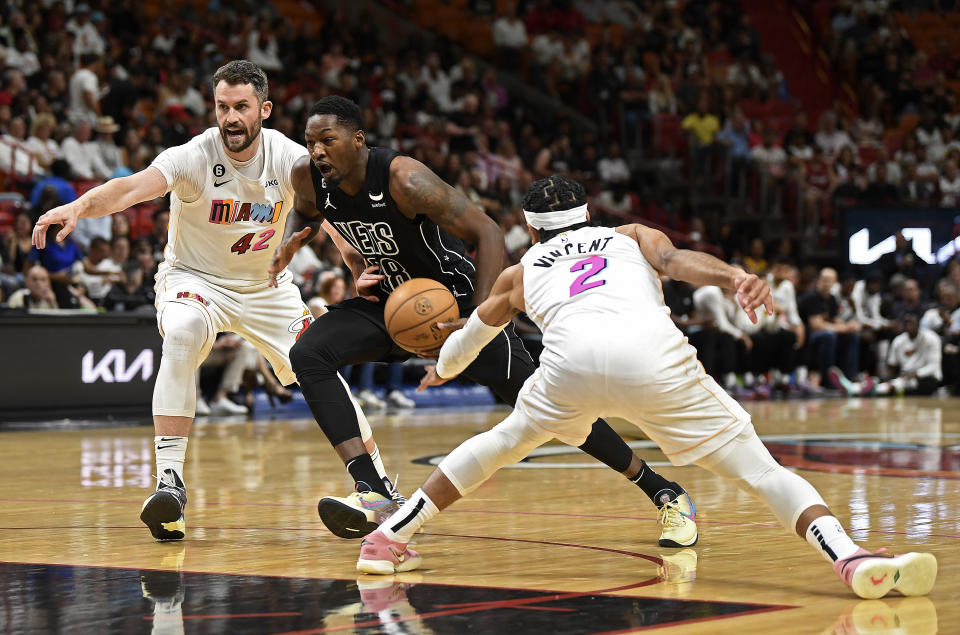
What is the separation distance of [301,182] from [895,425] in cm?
786

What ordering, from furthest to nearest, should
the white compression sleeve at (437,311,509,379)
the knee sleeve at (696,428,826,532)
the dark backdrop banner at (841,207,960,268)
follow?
the dark backdrop banner at (841,207,960,268)
the white compression sleeve at (437,311,509,379)
the knee sleeve at (696,428,826,532)

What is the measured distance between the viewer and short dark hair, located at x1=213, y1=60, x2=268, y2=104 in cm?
575

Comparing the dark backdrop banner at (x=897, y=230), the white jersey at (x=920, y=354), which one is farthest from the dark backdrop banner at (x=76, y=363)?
the dark backdrop banner at (x=897, y=230)

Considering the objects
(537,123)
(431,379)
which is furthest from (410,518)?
(537,123)

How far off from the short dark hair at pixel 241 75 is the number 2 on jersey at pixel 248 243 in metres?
0.63

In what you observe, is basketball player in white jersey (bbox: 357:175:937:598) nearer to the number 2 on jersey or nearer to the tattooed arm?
the tattooed arm

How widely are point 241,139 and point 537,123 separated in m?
16.0

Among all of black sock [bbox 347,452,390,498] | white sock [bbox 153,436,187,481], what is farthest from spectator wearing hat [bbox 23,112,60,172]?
black sock [bbox 347,452,390,498]

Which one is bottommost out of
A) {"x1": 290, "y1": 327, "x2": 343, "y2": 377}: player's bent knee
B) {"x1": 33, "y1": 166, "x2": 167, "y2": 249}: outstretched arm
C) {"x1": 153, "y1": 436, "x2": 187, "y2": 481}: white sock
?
{"x1": 153, "y1": 436, "x2": 187, "y2": 481}: white sock

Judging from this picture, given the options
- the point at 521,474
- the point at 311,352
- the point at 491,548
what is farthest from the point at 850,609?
the point at 521,474

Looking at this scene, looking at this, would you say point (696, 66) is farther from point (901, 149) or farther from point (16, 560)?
point (16, 560)

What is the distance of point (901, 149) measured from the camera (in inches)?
879

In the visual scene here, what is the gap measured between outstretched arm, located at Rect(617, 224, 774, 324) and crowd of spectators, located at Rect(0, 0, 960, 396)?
843cm

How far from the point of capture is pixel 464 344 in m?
4.79
